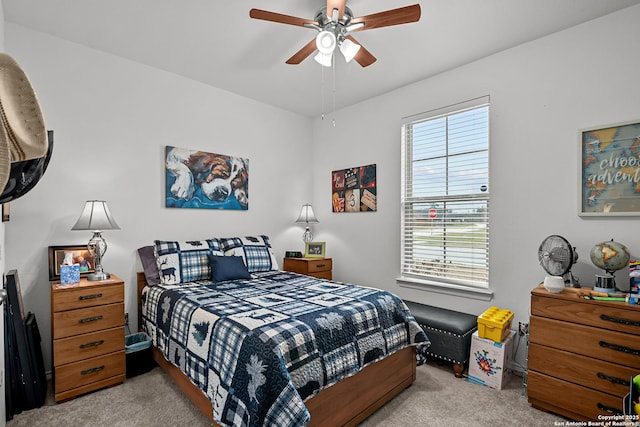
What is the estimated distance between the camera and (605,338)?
6.24 feet

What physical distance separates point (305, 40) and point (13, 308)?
292 centimetres

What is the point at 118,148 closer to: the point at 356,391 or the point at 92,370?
the point at 92,370

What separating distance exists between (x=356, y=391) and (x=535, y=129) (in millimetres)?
2506

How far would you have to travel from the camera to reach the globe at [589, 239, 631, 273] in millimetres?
2025

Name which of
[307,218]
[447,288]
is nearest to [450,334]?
[447,288]

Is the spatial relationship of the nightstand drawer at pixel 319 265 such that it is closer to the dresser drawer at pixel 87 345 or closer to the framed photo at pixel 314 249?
the framed photo at pixel 314 249

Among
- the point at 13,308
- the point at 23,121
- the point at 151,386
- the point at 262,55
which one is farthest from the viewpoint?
the point at 262,55

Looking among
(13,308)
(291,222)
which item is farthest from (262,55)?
(13,308)

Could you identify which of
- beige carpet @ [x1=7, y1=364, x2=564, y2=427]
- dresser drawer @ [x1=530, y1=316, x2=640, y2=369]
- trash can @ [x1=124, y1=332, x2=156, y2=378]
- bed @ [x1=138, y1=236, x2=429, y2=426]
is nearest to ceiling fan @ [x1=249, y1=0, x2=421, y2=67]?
bed @ [x1=138, y1=236, x2=429, y2=426]

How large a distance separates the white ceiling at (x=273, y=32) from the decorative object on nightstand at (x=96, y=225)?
4.69 ft

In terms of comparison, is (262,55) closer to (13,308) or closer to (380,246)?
(380,246)

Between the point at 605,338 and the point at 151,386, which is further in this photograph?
the point at 151,386

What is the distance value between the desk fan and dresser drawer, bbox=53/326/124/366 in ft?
10.5

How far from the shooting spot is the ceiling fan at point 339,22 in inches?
73.7
